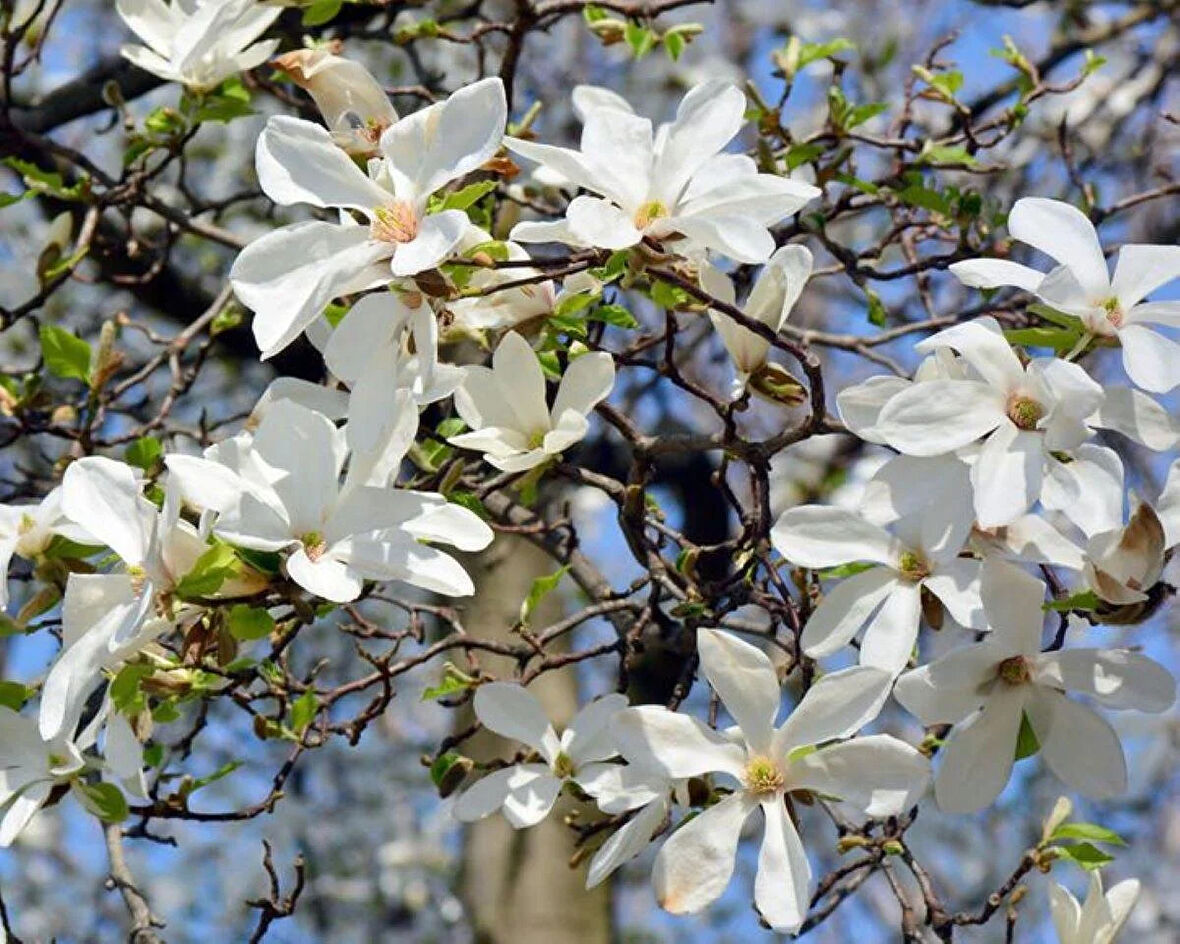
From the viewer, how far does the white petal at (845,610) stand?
82 cm

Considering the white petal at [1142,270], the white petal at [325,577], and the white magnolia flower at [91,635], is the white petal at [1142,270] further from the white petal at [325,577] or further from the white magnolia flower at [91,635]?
the white magnolia flower at [91,635]

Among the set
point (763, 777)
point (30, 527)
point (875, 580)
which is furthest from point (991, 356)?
point (30, 527)

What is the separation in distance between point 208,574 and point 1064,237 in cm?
45

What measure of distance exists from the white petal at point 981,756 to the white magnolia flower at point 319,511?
0.85 feet

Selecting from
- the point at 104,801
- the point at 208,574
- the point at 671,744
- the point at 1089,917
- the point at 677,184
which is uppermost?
the point at 677,184

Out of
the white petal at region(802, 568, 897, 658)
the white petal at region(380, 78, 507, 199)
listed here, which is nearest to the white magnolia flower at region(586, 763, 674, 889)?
the white petal at region(802, 568, 897, 658)

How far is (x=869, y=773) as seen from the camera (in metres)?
0.79

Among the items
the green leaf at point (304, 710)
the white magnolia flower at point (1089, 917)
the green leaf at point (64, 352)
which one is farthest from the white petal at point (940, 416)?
the green leaf at point (64, 352)

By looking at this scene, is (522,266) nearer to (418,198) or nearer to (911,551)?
(418,198)

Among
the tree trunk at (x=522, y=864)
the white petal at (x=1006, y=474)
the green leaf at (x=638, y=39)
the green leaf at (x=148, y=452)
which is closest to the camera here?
the white petal at (x=1006, y=474)

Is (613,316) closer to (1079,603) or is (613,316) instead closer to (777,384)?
(777,384)

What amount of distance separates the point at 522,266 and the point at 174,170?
2.30 m

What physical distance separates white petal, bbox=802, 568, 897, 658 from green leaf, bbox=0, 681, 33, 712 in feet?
1.50

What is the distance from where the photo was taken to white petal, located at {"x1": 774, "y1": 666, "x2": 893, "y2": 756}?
2.54ft
